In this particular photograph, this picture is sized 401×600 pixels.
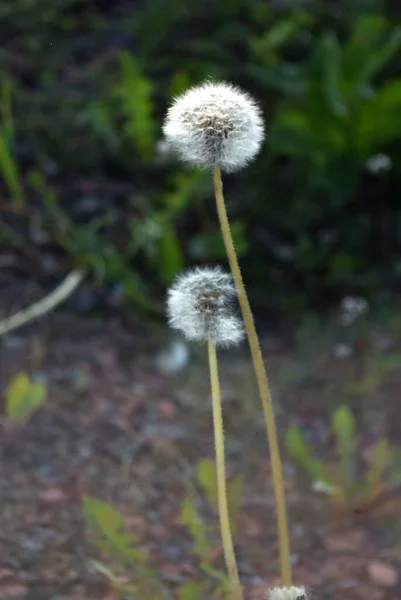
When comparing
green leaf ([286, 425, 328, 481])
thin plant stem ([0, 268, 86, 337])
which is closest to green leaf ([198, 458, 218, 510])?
green leaf ([286, 425, 328, 481])

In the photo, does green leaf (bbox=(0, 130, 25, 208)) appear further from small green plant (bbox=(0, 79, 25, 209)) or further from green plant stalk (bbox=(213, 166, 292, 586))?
green plant stalk (bbox=(213, 166, 292, 586))

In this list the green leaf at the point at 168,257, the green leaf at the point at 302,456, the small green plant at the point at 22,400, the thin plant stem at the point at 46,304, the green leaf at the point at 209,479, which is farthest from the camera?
the green leaf at the point at 168,257

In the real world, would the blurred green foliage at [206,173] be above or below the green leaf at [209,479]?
above

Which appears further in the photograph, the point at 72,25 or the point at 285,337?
the point at 72,25

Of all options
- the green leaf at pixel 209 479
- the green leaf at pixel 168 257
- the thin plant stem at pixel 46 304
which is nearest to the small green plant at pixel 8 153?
the thin plant stem at pixel 46 304

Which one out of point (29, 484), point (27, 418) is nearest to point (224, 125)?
point (29, 484)

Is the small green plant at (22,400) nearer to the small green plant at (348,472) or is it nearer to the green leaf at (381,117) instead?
the small green plant at (348,472)

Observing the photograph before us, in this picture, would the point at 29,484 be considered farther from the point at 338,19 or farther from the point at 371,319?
the point at 338,19
